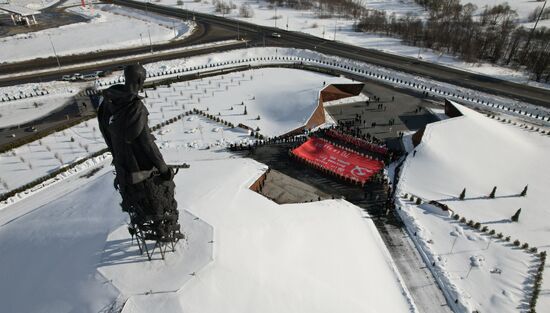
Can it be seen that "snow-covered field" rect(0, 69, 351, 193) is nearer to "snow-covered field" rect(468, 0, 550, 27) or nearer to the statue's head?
the statue's head

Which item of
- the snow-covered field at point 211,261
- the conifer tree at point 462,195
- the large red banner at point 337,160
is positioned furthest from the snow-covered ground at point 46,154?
the conifer tree at point 462,195

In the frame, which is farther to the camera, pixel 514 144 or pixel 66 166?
pixel 514 144

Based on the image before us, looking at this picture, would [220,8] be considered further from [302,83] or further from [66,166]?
[66,166]

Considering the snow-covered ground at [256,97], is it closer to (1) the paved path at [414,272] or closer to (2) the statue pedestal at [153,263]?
(1) the paved path at [414,272]

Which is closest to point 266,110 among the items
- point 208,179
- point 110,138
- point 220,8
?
point 208,179

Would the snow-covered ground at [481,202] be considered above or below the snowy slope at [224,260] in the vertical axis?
below
